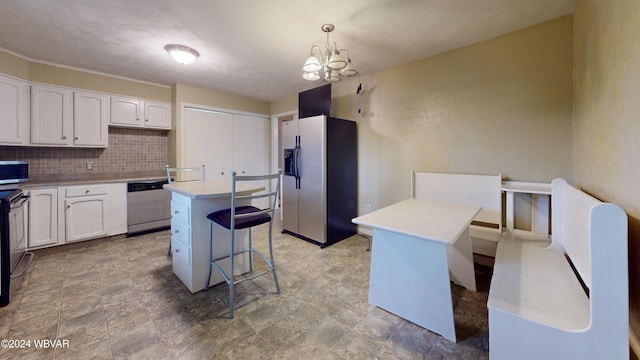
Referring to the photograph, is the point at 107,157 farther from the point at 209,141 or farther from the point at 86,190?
the point at 209,141

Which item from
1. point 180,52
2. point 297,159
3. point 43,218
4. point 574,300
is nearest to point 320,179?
point 297,159

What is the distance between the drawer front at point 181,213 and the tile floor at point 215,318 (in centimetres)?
60

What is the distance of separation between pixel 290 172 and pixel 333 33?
1.87 metres

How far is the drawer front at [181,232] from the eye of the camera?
6.73ft

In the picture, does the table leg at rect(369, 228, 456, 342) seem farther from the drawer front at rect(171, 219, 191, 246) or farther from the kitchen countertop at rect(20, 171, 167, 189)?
the kitchen countertop at rect(20, 171, 167, 189)

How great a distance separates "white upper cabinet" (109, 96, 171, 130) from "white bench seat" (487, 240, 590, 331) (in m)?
4.63

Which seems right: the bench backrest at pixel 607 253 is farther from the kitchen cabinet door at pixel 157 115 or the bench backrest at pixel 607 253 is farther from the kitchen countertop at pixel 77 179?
the kitchen cabinet door at pixel 157 115

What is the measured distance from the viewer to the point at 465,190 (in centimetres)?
265

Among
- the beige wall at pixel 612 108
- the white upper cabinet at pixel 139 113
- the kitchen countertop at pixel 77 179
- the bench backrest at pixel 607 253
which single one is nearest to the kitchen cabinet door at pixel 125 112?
the white upper cabinet at pixel 139 113

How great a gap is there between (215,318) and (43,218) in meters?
2.88

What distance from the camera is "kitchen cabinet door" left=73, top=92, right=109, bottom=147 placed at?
10.8 ft

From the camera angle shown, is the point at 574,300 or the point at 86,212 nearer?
the point at 574,300

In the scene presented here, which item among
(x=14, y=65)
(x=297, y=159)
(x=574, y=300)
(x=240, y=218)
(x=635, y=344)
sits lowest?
(x=635, y=344)

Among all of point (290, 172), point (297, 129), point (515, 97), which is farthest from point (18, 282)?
point (515, 97)
